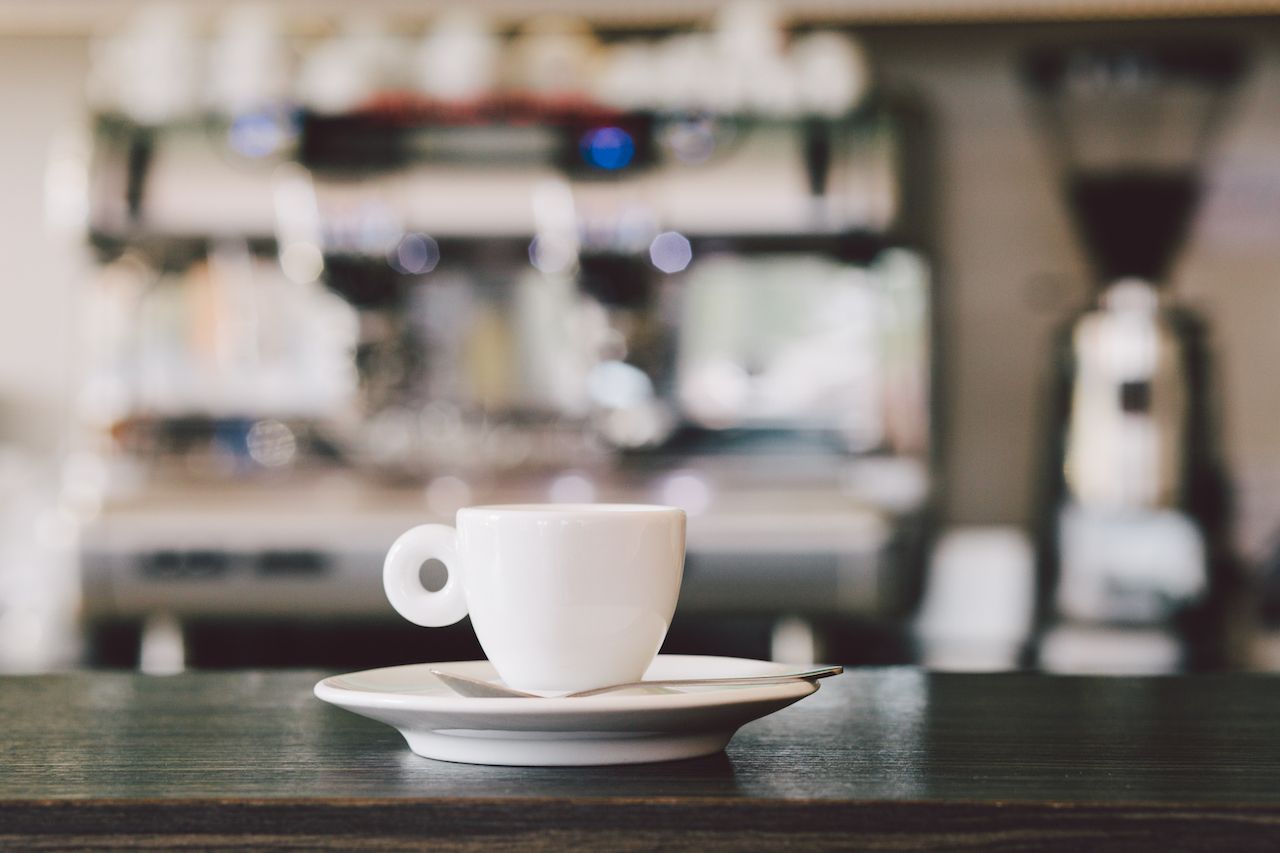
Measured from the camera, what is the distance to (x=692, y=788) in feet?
1.77

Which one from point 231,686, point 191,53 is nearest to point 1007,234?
point 191,53

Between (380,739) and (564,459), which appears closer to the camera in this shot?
(380,739)

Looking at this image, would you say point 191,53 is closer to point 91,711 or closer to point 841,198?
point 841,198

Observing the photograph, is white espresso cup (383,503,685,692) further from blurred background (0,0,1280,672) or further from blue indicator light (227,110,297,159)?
blue indicator light (227,110,297,159)

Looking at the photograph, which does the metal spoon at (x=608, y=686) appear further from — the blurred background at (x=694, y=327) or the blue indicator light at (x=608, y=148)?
the blue indicator light at (x=608, y=148)

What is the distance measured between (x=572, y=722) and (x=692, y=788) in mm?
56

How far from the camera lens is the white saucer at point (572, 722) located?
1.82ft

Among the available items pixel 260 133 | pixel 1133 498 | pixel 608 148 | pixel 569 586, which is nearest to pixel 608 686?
pixel 569 586

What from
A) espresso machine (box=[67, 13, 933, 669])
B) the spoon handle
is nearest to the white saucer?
the spoon handle

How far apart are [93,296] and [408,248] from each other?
2.11 feet

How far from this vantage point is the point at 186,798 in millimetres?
521

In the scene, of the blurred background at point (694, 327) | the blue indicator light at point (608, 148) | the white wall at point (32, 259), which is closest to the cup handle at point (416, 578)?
the blurred background at point (694, 327)

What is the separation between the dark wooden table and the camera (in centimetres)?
51

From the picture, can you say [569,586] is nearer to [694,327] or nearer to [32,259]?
[694,327]
